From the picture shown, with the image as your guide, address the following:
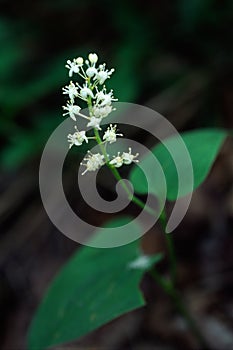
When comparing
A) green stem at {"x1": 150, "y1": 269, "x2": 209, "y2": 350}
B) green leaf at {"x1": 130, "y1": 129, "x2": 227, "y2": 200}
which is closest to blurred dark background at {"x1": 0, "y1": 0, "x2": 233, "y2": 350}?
green stem at {"x1": 150, "y1": 269, "x2": 209, "y2": 350}

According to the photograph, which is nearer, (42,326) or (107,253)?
(42,326)

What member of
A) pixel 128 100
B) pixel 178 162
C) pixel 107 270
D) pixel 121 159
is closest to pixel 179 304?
pixel 107 270

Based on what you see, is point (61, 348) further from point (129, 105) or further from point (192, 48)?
point (192, 48)

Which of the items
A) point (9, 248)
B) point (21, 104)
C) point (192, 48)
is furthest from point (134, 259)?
point (192, 48)

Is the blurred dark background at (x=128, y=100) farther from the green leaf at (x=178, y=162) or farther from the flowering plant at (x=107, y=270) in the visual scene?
the green leaf at (x=178, y=162)

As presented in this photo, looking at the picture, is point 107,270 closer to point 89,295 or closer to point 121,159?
point 89,295

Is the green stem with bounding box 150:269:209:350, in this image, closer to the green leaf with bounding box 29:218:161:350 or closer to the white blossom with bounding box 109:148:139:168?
the green leaf with bounding box 29:218:161:350
